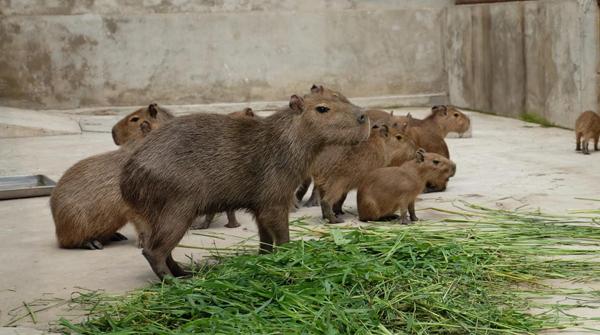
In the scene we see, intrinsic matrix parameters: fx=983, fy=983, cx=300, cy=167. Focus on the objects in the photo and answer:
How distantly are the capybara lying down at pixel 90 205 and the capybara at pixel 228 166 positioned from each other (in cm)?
75

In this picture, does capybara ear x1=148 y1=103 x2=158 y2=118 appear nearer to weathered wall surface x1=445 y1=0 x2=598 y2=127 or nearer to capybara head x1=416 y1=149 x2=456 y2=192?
capybara head x1=416 y1=149 x2=456 y2=192

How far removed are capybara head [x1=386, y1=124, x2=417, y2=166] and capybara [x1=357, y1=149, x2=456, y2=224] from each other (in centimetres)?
72

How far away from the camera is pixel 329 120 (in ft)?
16.0

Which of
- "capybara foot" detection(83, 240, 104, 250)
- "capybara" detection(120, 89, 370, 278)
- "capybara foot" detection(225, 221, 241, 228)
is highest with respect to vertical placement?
"capybara" detection(120, 89, 370, 278)

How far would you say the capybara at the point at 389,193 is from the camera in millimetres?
5898

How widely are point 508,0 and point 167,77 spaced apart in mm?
4560

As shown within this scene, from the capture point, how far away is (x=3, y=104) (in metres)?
12.7

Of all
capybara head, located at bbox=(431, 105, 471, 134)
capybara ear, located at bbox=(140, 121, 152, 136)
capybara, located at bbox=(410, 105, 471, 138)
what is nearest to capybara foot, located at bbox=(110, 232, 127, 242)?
capybara ear, located at bbox=(140, 121, 152, 136)

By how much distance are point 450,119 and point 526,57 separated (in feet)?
7.67

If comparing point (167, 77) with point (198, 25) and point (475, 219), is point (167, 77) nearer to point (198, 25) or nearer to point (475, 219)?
point (198, 25)

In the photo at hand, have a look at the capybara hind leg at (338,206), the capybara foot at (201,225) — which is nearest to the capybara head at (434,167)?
the capybara hind leg at (338,206)

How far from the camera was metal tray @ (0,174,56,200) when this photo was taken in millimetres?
7168

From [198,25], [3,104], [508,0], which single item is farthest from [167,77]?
[508,0]

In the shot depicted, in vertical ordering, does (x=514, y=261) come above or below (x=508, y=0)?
below
